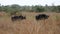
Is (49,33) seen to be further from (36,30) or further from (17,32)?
(17,32)

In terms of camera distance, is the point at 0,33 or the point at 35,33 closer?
the point at 35,33

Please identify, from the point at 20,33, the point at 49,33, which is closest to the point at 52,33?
the point at 49,33

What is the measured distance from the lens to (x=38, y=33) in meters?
6.14

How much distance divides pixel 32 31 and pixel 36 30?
0.15 metres

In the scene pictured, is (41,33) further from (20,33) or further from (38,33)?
(20,33)

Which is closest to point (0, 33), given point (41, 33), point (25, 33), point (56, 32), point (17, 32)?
point (17, 32)

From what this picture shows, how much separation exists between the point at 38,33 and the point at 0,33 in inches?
53.3

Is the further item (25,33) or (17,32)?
(17,32)

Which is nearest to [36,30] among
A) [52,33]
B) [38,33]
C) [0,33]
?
[38,33]

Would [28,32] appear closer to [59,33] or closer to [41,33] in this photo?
[41,33]

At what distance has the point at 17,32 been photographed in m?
6.42

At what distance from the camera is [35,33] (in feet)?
19.9

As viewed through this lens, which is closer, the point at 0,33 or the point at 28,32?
the point at 28,32

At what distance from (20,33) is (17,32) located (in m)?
0.22
